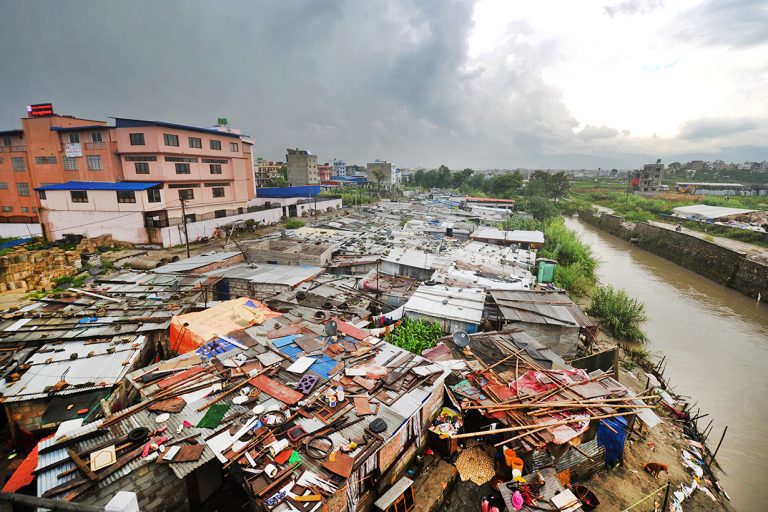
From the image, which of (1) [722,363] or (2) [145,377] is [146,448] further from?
(1) [722,363]

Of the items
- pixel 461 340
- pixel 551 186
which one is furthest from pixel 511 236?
pixel 551 186

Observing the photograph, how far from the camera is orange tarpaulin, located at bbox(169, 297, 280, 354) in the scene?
1238cm

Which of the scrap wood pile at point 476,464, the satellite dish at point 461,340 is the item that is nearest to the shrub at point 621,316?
the satellite dish at point 461,340

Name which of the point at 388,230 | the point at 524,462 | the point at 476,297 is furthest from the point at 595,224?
the point at 524,462

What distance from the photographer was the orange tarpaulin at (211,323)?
1238 centimetres

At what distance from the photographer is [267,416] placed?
814 centimetres

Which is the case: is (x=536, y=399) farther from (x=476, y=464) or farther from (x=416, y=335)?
(x=416, y=335)

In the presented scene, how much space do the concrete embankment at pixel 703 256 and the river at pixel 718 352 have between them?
3.10 ft

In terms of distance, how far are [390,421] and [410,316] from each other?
7.21m

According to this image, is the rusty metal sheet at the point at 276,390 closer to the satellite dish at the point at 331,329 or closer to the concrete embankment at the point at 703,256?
the satellite dish at the point at 331,329

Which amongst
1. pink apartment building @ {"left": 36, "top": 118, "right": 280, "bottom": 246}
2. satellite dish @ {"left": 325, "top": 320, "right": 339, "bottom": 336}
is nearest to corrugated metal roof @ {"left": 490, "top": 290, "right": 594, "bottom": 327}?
satellite dish @ {"left": 325, "top": 320, "right": 339, "bottom": 336}

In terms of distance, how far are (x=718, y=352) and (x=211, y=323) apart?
90.7ft

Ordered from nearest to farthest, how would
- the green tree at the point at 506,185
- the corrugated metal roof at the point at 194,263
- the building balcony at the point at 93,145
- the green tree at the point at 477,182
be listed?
the corrugated metal roof at the point at 194,263
the building balcony at the point at 93,145
the green tree at the point at 506,185
the green tree at the point at 477,182

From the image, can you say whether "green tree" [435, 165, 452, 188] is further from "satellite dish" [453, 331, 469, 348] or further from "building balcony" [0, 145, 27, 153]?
"satellite dish" [453, 331, 469, 348]
